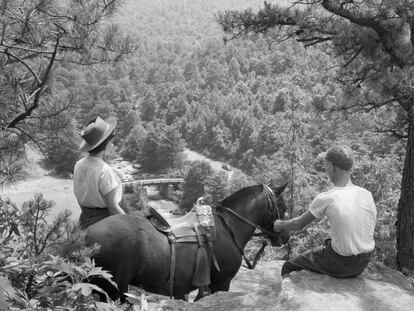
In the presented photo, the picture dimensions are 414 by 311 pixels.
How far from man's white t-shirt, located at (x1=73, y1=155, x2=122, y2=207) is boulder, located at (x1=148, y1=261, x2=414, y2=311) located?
121 cm

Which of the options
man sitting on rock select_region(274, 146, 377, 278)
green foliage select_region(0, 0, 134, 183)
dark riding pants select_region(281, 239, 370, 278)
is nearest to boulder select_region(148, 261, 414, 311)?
dark riding pants select_region(281, 239, 370, 278)

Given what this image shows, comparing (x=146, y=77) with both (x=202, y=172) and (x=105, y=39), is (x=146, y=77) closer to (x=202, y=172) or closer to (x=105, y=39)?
(x=202, y=172)

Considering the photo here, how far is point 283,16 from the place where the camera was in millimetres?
6785

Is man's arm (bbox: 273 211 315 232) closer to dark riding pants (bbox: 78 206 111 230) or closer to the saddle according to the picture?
the saddle

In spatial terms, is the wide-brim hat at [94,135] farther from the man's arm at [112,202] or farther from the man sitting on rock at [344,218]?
the man sitting on rock at [344,218]

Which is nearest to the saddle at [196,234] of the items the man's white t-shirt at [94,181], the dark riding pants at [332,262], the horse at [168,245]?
the horse at [168,245]

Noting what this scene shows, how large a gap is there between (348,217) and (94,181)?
241 centimetres

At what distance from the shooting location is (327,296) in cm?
346

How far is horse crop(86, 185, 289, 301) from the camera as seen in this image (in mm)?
3879

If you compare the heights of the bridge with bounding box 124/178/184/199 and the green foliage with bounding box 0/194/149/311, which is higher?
the green foliage with bounding box 0/194/149/311

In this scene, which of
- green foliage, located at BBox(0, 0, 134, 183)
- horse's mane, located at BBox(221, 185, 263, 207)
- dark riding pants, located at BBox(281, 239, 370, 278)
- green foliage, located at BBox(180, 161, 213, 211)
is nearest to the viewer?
green foliage, located at BBox(0, 0, 134, 183)

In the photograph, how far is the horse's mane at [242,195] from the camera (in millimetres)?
5172

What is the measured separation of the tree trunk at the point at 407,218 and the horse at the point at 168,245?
5.86 ft

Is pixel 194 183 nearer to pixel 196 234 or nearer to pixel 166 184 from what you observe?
pixel 166 184
